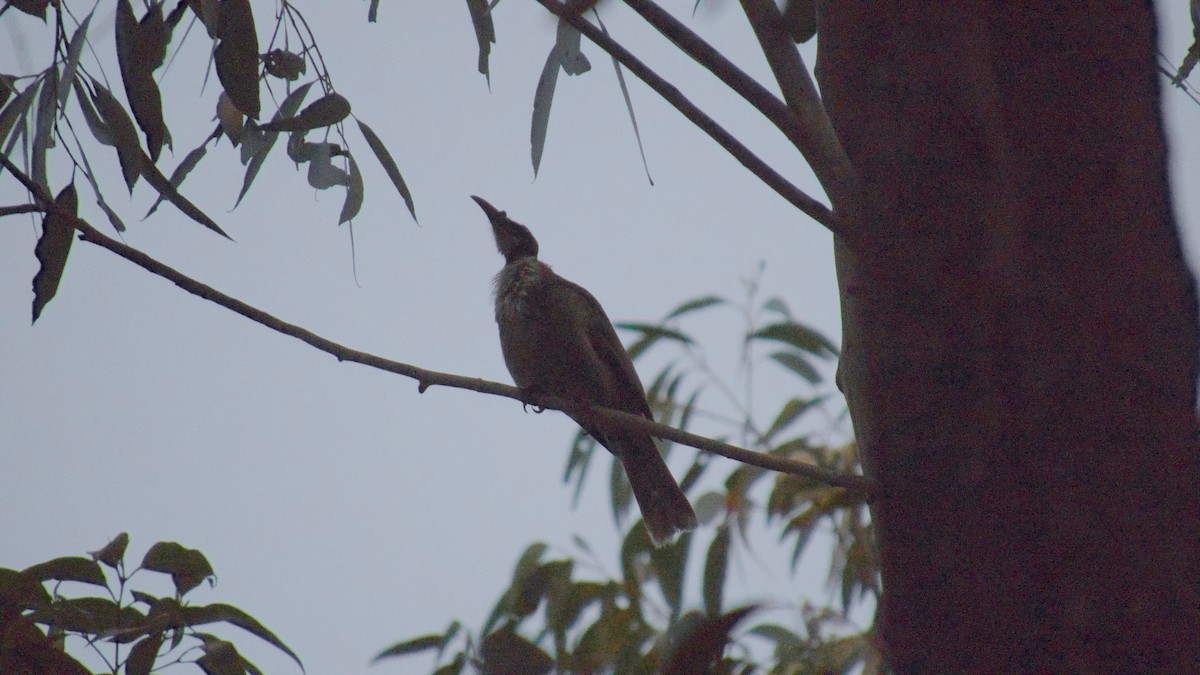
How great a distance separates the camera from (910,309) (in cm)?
87

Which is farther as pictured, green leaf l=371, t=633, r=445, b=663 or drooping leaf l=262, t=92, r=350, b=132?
green leaf l=371, t=633, r=445, b=663

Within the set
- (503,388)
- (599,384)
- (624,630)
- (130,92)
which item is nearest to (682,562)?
(624,630)

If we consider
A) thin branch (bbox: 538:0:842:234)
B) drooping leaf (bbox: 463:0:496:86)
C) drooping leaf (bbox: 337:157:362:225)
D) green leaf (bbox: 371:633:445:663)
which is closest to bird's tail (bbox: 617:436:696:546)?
green leaf (bbox: 371:633:445:663)

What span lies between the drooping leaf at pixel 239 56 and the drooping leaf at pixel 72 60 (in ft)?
1.29

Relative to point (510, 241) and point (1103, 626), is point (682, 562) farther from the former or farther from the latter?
point (1103, 626)

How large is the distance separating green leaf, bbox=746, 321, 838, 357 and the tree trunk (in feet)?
10.1

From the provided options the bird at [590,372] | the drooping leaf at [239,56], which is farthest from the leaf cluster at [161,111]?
the bird at [590,372]

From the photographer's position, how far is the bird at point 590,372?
151 inches

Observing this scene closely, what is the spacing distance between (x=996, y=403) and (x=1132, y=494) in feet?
0.35

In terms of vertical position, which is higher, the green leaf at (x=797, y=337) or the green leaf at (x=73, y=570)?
the green leaf at (x=797, y=337)

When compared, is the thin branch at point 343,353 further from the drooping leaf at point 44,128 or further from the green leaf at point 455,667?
the green leaf at point 455,667

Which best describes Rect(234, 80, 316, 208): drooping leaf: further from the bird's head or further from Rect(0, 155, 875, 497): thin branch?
the bird's head

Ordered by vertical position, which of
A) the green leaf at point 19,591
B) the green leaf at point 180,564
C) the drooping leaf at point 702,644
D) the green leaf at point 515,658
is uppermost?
the green leaf at point 180,564

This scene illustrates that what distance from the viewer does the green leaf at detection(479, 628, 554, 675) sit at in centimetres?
154
